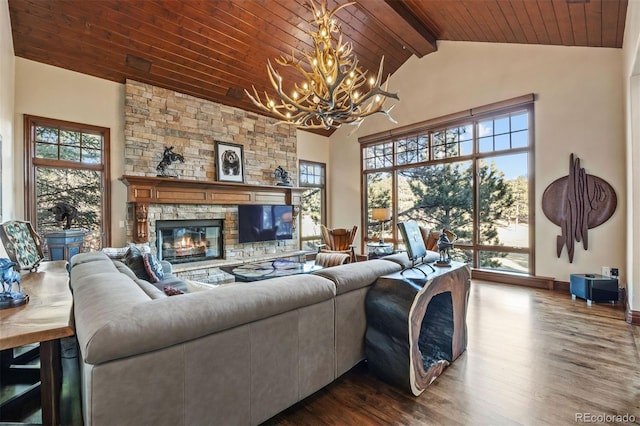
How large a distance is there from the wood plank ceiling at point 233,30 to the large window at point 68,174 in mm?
969

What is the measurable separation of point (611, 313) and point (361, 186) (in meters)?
4.89

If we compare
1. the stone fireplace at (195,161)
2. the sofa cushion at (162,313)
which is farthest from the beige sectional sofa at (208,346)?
the stone fireplace at (195,161)

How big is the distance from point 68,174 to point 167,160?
1.38m

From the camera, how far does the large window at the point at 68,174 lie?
167 inches

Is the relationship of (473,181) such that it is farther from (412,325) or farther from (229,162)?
(229,162)

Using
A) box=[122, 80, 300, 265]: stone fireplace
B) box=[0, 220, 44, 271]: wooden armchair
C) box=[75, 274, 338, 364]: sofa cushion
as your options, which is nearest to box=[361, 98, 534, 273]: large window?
box=[122, 80, 300, 265]: stone fireplace

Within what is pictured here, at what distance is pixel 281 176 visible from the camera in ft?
22.0

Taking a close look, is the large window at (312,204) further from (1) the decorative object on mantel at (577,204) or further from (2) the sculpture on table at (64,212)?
(1) the decorative object on mantel at (577,204)

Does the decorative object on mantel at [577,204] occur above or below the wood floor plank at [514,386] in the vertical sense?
above

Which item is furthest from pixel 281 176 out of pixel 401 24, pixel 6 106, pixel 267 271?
pixel 6 106

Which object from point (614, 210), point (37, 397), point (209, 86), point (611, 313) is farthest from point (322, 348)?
point (209, 86)

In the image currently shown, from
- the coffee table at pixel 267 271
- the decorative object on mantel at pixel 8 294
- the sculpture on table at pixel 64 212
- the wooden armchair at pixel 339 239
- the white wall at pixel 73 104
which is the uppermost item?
the white wall at pixel 73 104

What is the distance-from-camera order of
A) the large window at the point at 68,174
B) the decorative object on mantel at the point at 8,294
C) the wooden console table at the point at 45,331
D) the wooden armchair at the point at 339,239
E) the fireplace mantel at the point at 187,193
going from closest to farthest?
the wooden console table at the point at 45,331 < the decorative object on mantel at the point at 8,294 < the large window at the point at 68,174 < the fireplace mantel at the point at 187,193 < the wooden armchair at the point at 339,239

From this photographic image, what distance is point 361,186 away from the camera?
7340 mm
